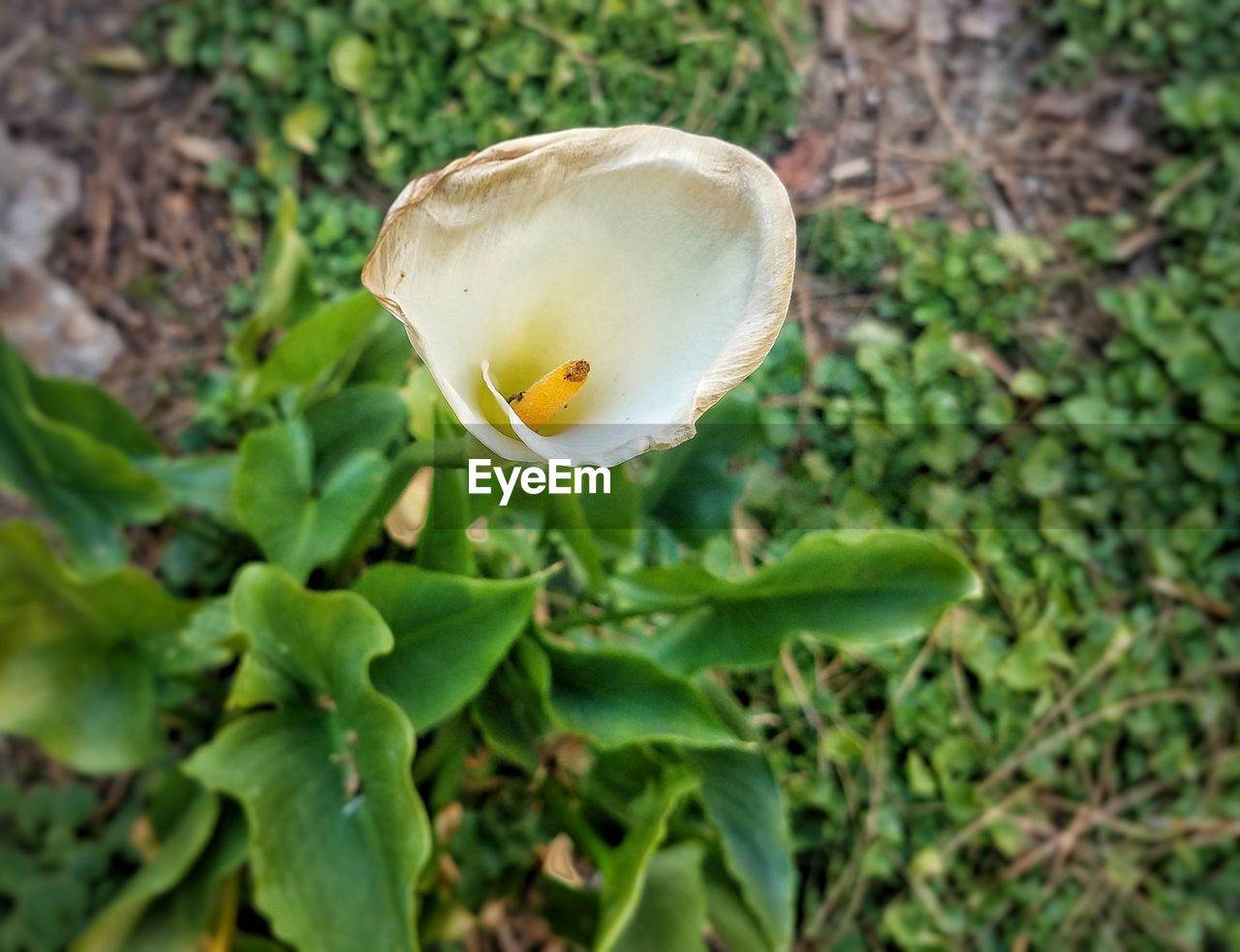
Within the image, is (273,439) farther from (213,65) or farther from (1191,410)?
(1191,410)

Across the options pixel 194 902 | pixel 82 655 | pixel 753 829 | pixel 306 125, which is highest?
pixel 306 125

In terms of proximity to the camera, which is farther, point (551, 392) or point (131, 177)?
point (131, 177)

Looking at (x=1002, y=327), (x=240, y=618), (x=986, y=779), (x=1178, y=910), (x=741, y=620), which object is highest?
(x=240, y=618)

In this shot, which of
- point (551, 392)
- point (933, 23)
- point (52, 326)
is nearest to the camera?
point (551, 392)

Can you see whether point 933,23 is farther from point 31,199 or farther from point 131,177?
point 31,199

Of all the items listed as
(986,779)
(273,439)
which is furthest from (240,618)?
(986,779)

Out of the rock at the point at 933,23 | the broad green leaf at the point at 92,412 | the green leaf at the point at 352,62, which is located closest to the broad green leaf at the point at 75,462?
the broad green leaf at the point at 92,412

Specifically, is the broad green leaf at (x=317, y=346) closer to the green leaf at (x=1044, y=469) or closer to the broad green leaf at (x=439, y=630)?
the broad green leaf at (x=439, y=630)

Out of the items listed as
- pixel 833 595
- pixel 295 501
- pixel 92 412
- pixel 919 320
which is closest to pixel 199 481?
pixel 92 412
